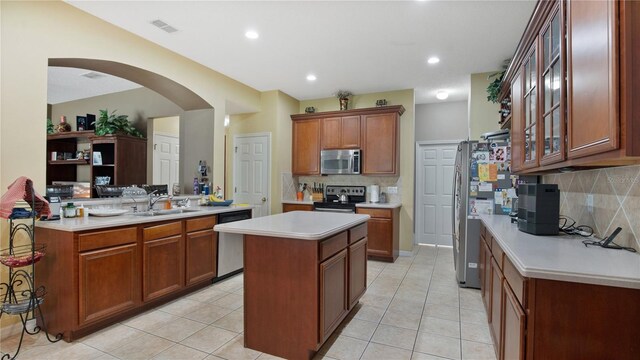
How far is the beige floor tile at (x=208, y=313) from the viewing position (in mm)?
2701

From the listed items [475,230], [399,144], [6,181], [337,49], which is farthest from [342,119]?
[6,181]

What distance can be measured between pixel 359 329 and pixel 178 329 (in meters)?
1.49

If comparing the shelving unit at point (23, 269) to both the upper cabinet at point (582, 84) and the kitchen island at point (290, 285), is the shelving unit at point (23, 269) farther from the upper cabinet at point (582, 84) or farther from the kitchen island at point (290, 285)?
the upper cabinet at point (582, 84)

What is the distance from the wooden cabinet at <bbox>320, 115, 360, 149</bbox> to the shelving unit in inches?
150

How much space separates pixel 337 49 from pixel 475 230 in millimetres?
2604

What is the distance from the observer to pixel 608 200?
1828 millimetres

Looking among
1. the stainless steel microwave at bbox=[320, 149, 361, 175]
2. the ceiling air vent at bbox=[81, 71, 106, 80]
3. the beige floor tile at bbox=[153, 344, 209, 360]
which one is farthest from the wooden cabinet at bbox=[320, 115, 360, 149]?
the beige floor tile at bbox=[153, 344, 209, 360]

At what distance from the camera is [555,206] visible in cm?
208

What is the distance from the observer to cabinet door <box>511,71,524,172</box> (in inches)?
103

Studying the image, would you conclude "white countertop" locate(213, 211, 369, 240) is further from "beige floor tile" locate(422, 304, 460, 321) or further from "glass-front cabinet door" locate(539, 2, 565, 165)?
"glass-front cabinet door" locate(539, 2, 565, 165)

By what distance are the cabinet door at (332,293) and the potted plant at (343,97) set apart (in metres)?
3.27

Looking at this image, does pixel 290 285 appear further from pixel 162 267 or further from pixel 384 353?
pixel 162 267

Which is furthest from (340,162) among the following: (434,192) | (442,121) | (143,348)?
(143,348)

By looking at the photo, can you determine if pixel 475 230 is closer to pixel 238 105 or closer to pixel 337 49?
pixel 337 49
